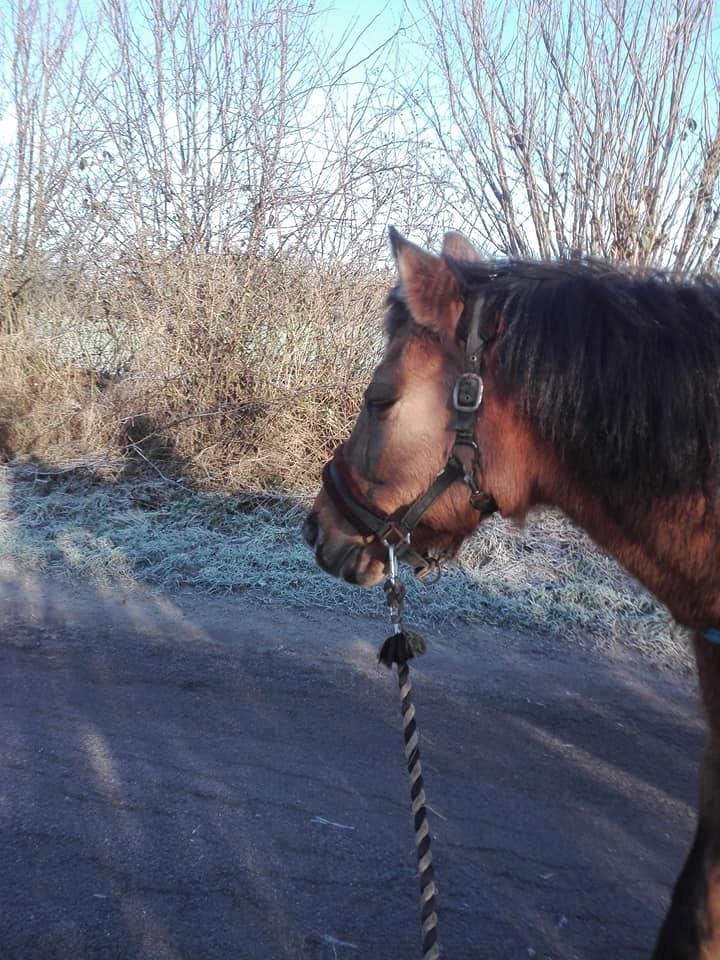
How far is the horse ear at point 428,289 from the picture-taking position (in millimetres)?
1975

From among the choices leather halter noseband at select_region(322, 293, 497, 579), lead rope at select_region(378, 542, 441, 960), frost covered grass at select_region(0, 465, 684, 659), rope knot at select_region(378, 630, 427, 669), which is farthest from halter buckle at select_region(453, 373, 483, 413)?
frost covered grass at select_region(0, 465, 684, 659)

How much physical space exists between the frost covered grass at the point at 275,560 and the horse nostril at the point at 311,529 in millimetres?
2146

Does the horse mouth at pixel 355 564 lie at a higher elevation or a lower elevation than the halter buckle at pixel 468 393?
lower

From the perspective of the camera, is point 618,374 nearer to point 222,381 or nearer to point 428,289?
point 428,289

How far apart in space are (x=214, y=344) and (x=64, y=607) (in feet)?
13.3

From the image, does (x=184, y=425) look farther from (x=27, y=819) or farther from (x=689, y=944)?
(x=689, y=944)

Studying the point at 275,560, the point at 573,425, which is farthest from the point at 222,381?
the point at 573,425

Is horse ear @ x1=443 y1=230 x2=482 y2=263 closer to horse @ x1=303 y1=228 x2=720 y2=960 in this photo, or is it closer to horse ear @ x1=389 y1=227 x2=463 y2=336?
horse @ x1=303 y1=228 x2=720 y2=960

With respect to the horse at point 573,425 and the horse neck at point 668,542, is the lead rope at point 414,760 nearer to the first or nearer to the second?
the horse at point 573,425

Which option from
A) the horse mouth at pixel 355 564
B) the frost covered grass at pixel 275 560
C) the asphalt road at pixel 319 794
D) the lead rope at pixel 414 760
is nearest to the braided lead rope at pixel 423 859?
the lead rope at pixel 414 760

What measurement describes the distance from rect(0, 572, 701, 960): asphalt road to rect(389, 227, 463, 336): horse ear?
1846 mm

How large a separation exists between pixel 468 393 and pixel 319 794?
6.44ft

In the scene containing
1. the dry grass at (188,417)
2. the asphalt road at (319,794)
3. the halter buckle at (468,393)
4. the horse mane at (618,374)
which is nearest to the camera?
the horse mane at (618,374)

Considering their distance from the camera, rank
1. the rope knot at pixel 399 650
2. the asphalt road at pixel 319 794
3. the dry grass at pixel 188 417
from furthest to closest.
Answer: the dry grass at pixel 188 417 < the asphalt road at pixel 319 794 < the rope knot at pixel 399 650
